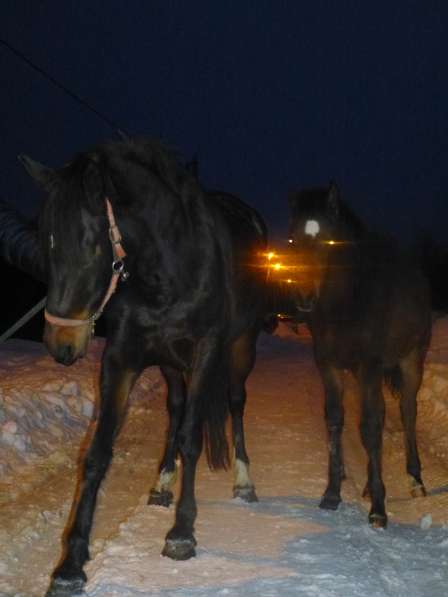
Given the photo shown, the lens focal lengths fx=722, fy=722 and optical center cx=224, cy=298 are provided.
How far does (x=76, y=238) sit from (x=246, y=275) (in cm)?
239

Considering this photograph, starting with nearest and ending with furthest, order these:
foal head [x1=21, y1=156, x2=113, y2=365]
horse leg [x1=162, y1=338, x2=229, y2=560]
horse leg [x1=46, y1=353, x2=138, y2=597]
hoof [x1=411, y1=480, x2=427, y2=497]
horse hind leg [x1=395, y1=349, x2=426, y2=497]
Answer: foal head [x1=21, y1=156, x2=113, y2=365] < horse leg [x1=46, y1=353, x2=138, y2=597] < horse leg [x1=162, y1=338, x2=229, y2=560] < hoof [x1=411, y1=480, x2=427, y2=497] < horse hind leg [x1=395, y1=349, x2=426, y2=497]

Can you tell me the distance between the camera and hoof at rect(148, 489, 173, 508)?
219 inches

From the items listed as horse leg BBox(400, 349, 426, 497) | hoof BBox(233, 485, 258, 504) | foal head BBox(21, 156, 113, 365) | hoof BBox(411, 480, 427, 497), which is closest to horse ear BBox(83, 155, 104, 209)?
foal head BBox(21, 156, 113, 365)

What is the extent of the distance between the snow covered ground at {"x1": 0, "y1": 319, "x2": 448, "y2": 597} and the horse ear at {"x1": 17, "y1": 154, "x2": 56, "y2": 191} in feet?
7.22

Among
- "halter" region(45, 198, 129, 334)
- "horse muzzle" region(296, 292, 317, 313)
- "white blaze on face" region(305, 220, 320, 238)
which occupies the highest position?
"white blaze on face" region(305, 220, 320, 238)

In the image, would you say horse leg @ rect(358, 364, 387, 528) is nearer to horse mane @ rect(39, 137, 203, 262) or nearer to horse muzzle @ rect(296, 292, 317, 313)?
horse muzzle @ rect(296, 292, 317, 313)

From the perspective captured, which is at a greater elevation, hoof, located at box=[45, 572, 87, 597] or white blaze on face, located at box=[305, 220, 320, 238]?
white blaze on face, located at box=[305, 220, 320, 238]

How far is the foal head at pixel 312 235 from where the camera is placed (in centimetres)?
562

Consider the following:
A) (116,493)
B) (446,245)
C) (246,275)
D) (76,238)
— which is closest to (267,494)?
(116,493)

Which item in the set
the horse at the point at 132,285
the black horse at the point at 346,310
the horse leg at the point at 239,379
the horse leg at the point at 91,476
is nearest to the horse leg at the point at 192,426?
the horse at the point at 132,285

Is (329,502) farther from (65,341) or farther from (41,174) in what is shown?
(41,174)

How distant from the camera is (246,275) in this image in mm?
6000

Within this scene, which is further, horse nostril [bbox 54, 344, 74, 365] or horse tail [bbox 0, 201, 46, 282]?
horse tail [bbox 0, 201, 46, 282]

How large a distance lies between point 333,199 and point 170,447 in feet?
7.88
